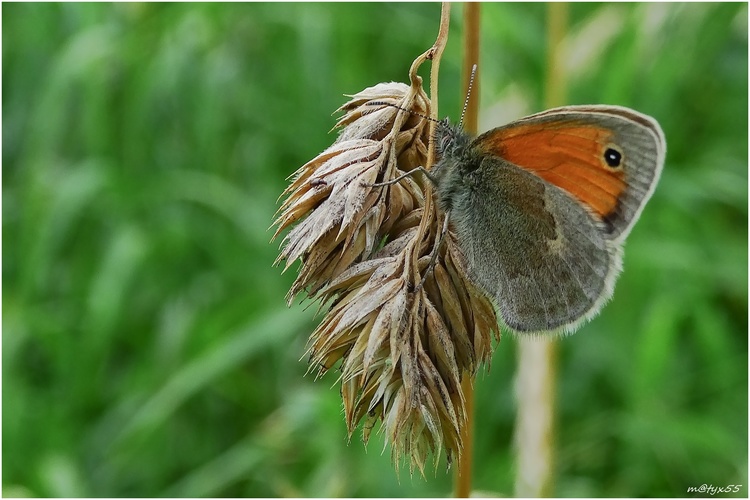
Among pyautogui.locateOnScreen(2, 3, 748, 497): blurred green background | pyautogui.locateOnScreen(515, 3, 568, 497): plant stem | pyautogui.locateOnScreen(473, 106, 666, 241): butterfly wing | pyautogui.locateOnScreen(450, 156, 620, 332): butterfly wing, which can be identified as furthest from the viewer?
pyautogui.locateOnScreen(2, 3, 748, 497): blurred green background

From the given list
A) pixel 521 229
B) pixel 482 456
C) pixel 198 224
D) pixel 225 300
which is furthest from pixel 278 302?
pixel 521 229

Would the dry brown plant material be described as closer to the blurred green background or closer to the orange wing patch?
the orange wing patch

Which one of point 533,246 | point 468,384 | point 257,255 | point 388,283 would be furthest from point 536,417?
point 257,255

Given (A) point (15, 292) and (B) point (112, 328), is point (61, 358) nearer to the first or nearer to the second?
(B) point (112, 328)

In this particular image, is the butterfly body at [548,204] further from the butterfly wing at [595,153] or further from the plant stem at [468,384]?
the plant stem at [468,384]

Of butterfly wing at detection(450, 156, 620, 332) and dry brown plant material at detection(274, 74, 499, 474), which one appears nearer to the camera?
dry brown plant material at detection(274, 74, 499, 474)

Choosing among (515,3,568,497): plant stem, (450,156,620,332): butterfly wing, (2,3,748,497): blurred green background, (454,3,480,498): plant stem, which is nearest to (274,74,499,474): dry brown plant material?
(454,3,480,498): plant stem
